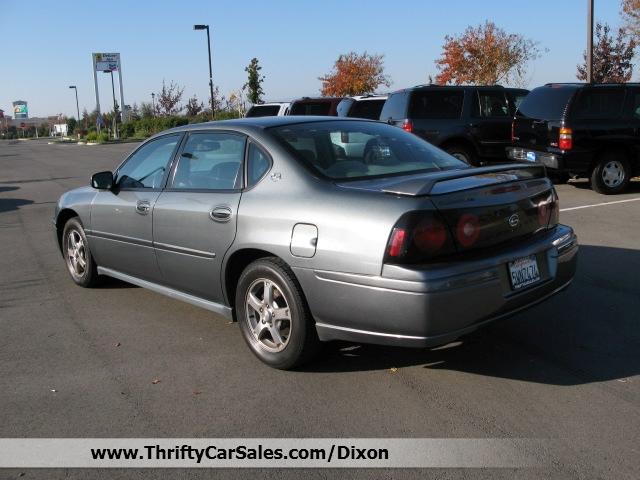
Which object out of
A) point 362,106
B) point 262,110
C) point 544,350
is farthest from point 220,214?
point 262,110

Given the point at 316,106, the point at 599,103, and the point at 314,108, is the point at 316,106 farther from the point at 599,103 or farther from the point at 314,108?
the point at 599,103

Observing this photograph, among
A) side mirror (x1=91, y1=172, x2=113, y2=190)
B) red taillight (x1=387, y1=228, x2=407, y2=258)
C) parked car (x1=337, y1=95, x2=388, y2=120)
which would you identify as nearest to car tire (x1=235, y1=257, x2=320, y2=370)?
red taillight (x1=387, y1=228, x2=407, y2=258)

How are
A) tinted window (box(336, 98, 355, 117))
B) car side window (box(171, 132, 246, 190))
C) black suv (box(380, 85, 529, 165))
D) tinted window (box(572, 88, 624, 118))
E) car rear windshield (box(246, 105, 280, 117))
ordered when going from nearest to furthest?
car side window (box(171, 132, 246, 190)) → tinted window (box(572, 88, 624, 118)) → black suv (box(380, 85, 529, 165)) → tinted window (box(336, 98, 355, 117)) → car rear windshield (box(246, 105, 280, 117))

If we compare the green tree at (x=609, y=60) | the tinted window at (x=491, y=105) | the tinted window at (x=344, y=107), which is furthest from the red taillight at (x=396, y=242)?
the green tree at (x=609, y=60)

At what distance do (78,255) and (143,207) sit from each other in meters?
1.56

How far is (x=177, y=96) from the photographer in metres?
61.8

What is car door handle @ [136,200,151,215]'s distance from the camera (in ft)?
16.4

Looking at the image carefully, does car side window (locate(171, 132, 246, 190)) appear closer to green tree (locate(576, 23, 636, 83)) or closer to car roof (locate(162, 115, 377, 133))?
car roof (locate(162, 115, 377, 133))

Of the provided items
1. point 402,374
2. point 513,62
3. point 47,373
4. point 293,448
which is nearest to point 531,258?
point 402,374

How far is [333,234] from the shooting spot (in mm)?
3623

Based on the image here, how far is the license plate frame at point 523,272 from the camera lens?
3.73m

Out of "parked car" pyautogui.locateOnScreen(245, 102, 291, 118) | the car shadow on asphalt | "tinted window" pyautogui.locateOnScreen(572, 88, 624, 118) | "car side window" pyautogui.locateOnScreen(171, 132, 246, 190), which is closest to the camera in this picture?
the car shadow on asphalt

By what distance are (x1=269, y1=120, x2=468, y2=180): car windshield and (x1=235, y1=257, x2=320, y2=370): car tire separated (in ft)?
2.34

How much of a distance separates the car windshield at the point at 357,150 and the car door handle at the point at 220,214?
580 mm
